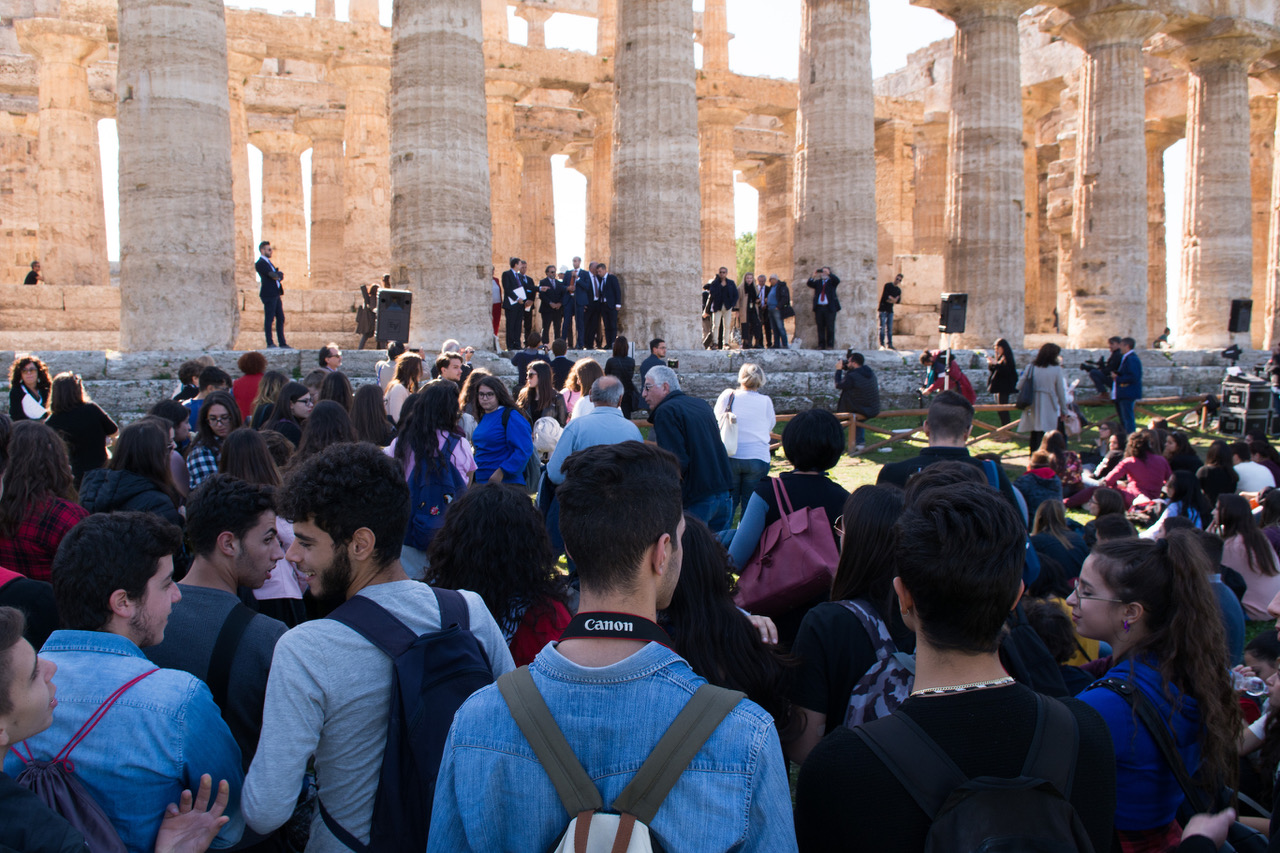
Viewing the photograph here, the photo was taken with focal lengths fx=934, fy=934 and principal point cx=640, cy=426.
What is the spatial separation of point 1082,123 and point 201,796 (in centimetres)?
2377

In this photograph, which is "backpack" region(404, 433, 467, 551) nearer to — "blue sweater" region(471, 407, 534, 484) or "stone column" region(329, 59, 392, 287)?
"blue sweater" region(471, 407, 534, 484)

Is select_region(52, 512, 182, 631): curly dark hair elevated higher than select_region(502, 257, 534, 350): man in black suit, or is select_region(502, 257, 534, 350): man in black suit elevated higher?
select_region(502, 257, 534, 350): man in black suit

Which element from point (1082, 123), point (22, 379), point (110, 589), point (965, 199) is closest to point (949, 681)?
point (110, 589)

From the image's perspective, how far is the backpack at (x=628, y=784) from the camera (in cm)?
157

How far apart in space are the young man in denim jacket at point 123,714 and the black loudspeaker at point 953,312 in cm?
1880

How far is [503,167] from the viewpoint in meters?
23.7

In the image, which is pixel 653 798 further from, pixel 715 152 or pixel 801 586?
pixel 715 152

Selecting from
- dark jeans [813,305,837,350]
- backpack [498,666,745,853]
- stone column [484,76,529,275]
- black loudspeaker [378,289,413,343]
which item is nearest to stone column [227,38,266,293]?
stone column [484,76,529,275]

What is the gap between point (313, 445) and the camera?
17.8ft

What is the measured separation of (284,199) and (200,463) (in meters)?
25.7

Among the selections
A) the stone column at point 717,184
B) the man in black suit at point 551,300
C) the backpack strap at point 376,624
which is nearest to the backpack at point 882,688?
the backpack strap at point 376,624

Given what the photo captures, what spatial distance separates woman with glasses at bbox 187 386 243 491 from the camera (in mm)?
5648

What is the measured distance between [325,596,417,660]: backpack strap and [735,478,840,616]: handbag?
5.18ft

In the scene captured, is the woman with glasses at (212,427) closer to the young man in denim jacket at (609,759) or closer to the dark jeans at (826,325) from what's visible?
the young man in denim jacket at (609,759)
